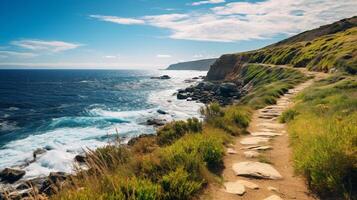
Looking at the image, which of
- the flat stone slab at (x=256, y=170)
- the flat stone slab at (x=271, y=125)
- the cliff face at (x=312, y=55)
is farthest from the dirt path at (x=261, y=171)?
the cliff face at (x=312, y=55)

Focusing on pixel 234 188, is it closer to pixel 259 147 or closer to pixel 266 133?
pixel 259 147

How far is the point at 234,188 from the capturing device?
556 cm

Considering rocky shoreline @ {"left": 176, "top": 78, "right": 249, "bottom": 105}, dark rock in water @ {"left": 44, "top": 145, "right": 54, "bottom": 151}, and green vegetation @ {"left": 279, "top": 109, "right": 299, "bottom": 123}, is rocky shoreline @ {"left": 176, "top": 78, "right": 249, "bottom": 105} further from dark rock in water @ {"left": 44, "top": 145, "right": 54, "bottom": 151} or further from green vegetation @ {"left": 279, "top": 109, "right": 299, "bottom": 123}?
green vegetation @ {"left": 279, "top": 109, "right": 299, "bottom": 123}

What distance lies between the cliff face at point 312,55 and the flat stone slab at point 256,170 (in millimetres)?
20331

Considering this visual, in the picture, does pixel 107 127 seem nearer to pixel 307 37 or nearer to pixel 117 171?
pixel 117 171

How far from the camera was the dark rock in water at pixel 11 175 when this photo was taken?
17922 millimetres

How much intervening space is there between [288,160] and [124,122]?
3000 centimetres

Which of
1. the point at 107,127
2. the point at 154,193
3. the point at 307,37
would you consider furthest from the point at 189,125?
the point at 307,37

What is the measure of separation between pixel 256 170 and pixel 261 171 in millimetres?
116

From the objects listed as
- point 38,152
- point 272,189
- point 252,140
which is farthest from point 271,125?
point 38,152

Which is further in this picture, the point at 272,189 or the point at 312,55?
the point at 312,55

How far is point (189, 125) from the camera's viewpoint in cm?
1005

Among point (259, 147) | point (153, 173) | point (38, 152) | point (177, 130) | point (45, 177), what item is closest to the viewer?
point (153, 173)

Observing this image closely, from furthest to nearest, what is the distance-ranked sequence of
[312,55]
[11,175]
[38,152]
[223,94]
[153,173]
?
[223,94] < [312,55] < [38,152] < [11,175] < [153,173]
